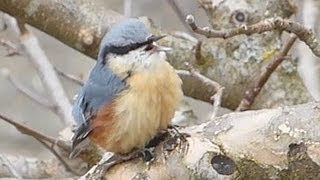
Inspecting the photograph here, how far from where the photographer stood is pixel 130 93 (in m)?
1.26

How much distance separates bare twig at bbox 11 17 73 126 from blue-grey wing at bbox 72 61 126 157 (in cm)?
64

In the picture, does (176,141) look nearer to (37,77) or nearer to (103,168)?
(103,168)

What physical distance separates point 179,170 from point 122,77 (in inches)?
8.5

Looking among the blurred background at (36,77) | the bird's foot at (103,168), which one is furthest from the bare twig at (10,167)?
the blurred background at (36,77)

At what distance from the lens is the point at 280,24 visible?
52.5 inches

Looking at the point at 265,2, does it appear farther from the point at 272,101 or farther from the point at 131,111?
the point at 131,111

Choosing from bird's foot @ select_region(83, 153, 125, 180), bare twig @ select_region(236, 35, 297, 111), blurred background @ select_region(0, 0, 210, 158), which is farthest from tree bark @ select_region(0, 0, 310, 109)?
blurred background @ select_region(0, 0, 210, 158)

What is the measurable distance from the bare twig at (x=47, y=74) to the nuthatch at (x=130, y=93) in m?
0.68

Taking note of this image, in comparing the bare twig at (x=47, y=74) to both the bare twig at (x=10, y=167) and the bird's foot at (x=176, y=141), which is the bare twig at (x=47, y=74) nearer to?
the bare twig at (x=10, y=167)

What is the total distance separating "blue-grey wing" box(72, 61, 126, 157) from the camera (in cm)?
128

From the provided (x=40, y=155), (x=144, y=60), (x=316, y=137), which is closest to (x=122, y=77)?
(x=144, y=60)

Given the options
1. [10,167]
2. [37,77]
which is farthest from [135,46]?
[37,77]

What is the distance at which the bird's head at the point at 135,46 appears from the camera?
1264mm

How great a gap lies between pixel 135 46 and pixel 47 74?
0.78m
